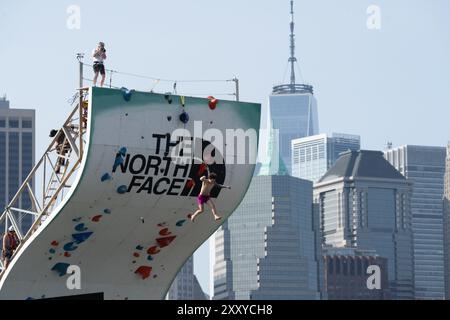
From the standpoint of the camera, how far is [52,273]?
55.9m

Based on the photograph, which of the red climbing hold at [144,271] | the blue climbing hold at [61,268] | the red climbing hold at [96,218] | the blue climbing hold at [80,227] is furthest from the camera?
the red climbing hold at [144,271]

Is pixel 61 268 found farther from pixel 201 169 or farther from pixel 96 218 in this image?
pixel 201 169

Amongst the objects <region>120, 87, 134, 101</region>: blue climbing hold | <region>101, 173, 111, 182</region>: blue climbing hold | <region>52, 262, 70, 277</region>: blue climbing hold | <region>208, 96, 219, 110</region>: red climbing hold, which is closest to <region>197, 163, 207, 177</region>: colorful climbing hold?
<region>208, 96, 219, 110</region>: red climbing hold

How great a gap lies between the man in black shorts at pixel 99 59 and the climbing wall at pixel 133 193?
79cm

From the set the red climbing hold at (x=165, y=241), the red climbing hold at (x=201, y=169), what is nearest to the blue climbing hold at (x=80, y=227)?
the red climbing hold at (x=165, y=241)

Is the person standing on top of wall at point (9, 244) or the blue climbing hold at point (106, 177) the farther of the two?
the person standing on top of wall at point (9, 244)

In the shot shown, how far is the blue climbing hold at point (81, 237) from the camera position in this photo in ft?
180

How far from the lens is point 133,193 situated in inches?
2133

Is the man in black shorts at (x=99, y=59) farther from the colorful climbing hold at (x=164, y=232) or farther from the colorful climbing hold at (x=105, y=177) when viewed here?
the colorful climbing hold at (x=164, y=232)
